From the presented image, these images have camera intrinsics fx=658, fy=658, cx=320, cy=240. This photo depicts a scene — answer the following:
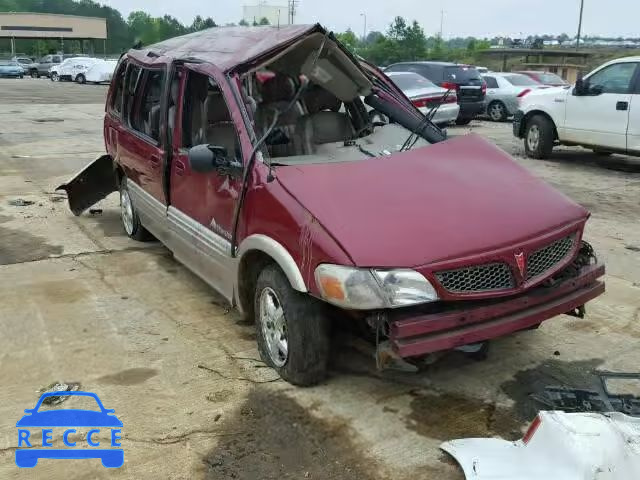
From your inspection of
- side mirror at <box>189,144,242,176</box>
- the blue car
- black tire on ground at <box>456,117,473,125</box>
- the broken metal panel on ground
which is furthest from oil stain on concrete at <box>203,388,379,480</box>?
the blue car

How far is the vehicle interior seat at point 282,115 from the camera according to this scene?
14.6ft

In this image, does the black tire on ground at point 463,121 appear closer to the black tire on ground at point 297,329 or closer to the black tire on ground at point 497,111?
the black tire on ground at point 497,111

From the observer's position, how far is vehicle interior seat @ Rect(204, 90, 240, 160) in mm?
4410

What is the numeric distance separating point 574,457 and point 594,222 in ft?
17.8

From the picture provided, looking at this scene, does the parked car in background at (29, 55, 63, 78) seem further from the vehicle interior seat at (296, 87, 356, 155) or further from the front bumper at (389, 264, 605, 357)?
the front bumper at (389, 264, 605, 357)

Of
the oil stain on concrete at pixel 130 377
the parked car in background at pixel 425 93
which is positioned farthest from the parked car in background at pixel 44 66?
the oil stain on concrete at pixel 130 377

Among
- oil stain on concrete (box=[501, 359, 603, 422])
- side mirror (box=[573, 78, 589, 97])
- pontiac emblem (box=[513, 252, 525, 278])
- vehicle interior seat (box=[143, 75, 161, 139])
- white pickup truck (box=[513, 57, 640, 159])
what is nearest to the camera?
pontiac emblem (box=[513, 252, 525, 278])

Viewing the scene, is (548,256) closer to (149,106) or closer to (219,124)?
(219,124)

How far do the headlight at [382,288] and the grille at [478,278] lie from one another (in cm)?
11

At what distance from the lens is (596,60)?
47.7 meters

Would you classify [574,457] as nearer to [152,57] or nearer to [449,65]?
[152,57]

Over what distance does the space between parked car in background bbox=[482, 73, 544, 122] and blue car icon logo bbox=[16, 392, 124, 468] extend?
1658cm

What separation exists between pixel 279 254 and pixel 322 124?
5.61ft

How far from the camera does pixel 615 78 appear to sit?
10391mm
